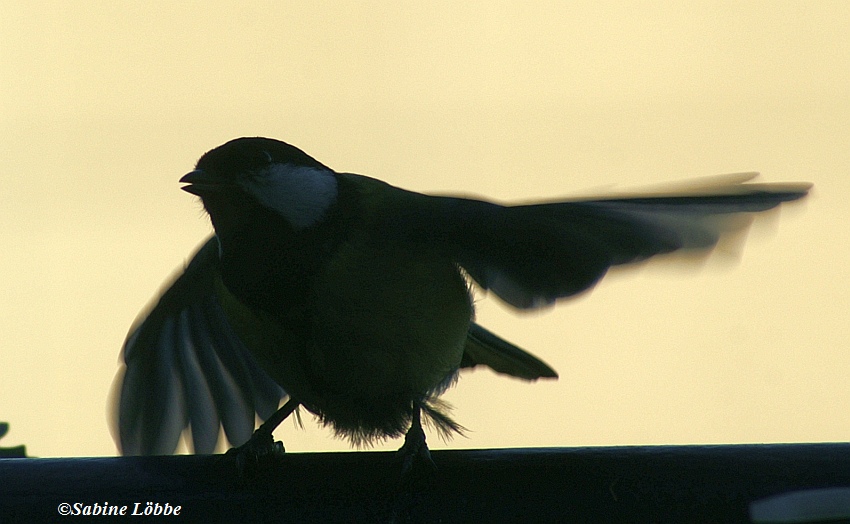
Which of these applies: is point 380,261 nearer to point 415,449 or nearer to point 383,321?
point 383,321

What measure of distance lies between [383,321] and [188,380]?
62 centimetres

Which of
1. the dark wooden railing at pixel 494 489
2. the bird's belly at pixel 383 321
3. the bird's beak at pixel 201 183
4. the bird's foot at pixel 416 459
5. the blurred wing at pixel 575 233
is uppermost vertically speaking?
the bird's beak at pixel 201 183

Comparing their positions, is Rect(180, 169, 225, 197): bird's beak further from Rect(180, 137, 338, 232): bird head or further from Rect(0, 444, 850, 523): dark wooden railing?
Rect(0, 444, 850, 523): dark wooden railing

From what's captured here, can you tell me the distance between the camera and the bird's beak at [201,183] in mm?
1437

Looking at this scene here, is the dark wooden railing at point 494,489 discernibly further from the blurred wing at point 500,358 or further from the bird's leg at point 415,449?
the blurred wing at point 500,358

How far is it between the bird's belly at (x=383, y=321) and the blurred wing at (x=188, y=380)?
41 cm

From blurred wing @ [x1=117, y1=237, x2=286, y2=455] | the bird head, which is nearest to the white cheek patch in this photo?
the bird head

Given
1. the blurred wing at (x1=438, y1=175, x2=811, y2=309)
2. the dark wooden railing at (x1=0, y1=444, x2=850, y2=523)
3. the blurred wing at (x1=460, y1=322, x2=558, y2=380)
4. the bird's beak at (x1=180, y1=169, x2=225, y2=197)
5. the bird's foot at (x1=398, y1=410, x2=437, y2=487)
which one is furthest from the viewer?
the blurred wing at (x1=460, y1=322, x2=558, y2=380)

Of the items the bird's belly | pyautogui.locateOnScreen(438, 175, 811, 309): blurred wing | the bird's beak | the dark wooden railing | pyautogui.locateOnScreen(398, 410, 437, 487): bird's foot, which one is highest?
the bird's beak

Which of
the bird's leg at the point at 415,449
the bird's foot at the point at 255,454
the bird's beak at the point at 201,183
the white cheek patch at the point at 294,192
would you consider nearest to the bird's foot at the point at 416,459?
the bird's leg at the point at 415,449

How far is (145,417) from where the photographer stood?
1.81 m

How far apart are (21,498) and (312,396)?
54cm

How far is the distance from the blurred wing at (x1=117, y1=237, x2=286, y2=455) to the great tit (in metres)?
0.26

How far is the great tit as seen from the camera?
1412 millimetres
